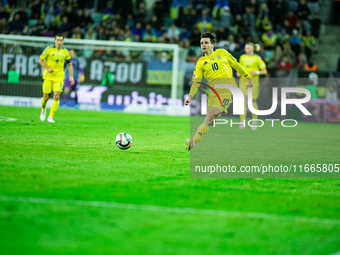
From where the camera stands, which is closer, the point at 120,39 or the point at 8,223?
the point at 8,223

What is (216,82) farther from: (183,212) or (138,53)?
(138,53)

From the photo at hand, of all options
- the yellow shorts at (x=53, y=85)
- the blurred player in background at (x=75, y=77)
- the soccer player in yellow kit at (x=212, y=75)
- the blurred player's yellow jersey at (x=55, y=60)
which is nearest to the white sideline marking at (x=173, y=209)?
the soccer player in yellow kit at (x=212, y=75)

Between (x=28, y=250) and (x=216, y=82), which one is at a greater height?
(x=216, y=82)

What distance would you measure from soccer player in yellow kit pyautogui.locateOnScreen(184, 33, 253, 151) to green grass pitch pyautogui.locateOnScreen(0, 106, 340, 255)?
26.7 inches

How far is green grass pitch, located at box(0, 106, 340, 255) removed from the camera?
15.0 ft

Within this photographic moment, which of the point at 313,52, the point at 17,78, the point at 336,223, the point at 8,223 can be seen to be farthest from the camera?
the point at 313,52

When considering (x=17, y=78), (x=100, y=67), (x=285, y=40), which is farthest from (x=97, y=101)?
(x=285, y=40)

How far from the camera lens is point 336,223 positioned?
18.2ft

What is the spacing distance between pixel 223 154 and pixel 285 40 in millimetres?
16791

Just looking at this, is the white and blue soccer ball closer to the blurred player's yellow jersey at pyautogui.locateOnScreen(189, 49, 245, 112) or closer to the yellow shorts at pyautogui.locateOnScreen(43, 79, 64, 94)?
the blurred player's yellow jersey at pyautogui.locateOnScreen(189, 49, 245, 112)

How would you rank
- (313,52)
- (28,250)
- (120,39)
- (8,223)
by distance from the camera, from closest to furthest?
(28,250) → (8,223) → (120,39) → (313,52)

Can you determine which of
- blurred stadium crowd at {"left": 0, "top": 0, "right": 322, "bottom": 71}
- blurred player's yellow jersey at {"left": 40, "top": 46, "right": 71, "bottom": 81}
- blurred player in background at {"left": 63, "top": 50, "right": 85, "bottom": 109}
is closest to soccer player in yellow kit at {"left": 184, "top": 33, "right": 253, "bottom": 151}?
blurred player's yellow jersey at {"left": 40, "top": 46, "right": 71, "bottom": 81}

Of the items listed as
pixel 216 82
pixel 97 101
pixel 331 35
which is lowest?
pixel 97 101

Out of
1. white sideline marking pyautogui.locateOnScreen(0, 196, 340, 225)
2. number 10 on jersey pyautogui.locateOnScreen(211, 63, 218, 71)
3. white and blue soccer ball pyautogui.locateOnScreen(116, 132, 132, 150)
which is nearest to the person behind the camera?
white sideline marking pyautogui.locateOnScreen(0, 196, 340, 225)
